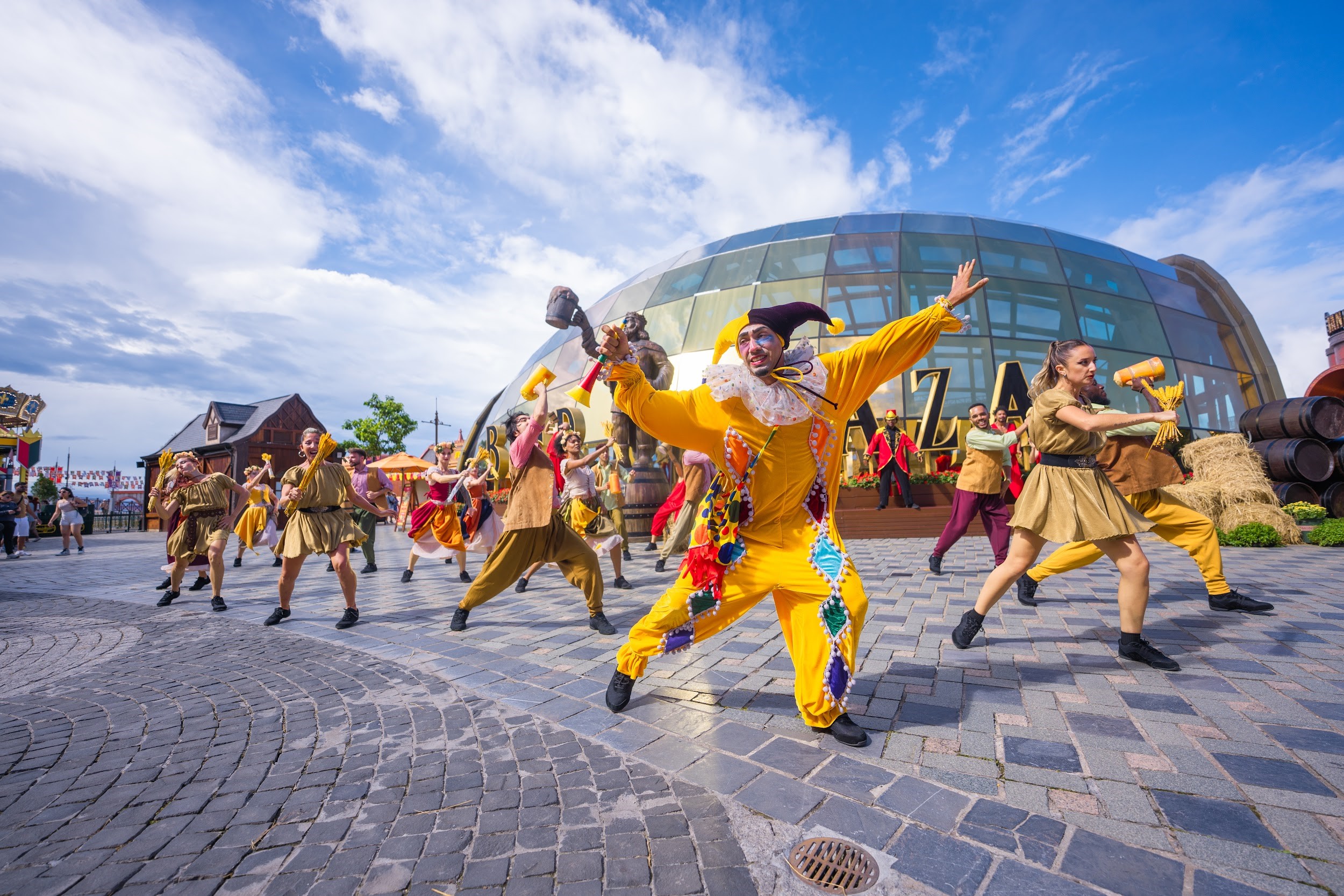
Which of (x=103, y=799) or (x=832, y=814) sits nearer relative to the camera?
(x=832, y=814)

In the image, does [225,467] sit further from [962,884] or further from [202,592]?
[962,884]

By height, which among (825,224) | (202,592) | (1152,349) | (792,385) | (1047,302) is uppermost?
(825,224)

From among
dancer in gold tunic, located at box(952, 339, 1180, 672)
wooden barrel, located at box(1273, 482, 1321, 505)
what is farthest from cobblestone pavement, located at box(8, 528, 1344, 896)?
wooden barrel, located at box(1273, 482, 1321, 505)

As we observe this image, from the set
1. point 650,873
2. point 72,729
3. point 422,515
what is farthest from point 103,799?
point 422,515

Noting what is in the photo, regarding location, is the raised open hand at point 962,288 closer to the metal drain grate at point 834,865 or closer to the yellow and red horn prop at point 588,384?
the yellow and red horn prop at point 588,384

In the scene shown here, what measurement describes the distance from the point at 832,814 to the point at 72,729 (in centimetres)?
384

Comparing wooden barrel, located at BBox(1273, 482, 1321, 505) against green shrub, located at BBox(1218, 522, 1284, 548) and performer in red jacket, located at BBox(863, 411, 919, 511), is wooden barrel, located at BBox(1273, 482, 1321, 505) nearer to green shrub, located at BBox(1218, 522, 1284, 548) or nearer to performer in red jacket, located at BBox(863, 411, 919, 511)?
green shrub, located at BBox(1218, 522, 1284, 548)

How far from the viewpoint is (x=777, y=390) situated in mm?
2803

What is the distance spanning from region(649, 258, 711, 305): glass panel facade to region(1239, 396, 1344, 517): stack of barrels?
13.7 metres

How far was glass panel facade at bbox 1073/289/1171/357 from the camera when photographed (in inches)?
644

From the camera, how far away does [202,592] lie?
8.21m

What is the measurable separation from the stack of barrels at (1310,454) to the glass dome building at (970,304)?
13.2ft

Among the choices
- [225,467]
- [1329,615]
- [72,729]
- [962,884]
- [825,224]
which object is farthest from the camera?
[225,467]

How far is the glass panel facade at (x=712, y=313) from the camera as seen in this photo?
16906 millimetres
